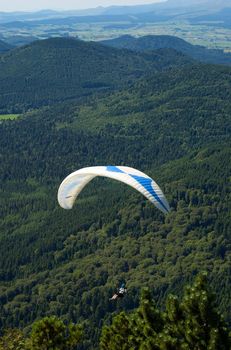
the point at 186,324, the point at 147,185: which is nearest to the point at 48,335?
the point at 186,324

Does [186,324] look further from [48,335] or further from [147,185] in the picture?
[147,185]

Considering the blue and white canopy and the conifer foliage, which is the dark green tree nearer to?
the conifer foliage

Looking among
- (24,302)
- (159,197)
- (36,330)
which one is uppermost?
(159,197)

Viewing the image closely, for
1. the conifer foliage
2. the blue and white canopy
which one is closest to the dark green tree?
the conifer foliage

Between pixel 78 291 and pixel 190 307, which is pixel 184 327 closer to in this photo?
pixel 190 307

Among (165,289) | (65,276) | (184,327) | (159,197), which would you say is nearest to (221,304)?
(165,289)
